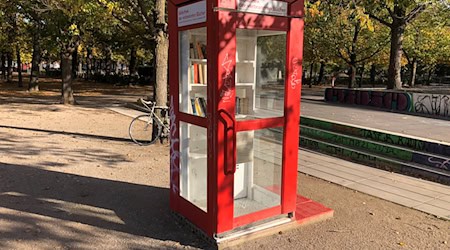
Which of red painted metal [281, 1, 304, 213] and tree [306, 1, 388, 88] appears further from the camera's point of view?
tree [306, 1, 388, 88]

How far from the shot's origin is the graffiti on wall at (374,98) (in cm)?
1380

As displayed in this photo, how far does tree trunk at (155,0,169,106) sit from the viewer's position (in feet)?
28.4

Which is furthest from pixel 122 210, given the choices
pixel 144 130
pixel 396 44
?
pixel 396 44

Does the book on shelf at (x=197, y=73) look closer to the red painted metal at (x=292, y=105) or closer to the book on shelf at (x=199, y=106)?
the book on shelf at (x=199, y=106)

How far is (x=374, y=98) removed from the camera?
1512cm

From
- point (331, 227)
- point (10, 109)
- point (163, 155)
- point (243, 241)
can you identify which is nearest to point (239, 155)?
point (243, 241)

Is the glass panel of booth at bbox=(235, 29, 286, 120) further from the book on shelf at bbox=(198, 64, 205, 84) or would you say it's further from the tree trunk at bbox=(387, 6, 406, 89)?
the tree trunk at bbox=(387, 6, 406, 89)

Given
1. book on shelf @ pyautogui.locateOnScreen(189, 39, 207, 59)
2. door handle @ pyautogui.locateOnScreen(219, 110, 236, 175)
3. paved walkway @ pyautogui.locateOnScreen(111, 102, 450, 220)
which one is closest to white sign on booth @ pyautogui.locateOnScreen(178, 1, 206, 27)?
book on shelf @ pyautogui.locateOnScreen(189, 39, 207, 59)

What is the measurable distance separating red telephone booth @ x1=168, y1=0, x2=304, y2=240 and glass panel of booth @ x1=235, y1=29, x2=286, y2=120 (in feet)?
0.04

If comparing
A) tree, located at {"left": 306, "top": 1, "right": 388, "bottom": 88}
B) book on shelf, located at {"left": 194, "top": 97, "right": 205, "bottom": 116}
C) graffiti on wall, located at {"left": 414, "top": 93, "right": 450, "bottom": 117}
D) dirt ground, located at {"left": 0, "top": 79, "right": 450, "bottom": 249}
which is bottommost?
dirt ground, located at {"left": 0, "top": 79, "right": 450, "bottom": 249}

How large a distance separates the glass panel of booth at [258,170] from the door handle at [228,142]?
19.6 inches

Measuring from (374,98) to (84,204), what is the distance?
1295cm

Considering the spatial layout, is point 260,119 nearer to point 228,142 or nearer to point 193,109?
point 228,142

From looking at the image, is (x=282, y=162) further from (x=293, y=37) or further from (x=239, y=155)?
(x=293, y=37)
